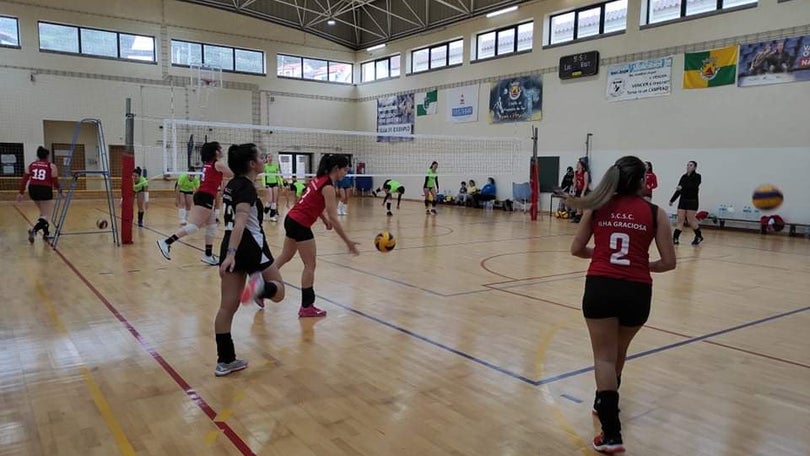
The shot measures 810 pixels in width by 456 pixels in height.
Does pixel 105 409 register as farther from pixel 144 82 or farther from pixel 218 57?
pixel 218 57

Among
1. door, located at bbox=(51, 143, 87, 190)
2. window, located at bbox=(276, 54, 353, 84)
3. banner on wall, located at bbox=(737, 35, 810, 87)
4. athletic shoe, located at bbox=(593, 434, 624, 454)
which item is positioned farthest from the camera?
window, located at bbox=(276, 54, 353, 84)

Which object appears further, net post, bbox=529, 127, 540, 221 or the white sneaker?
net post, bbox=529, 127, 540, 221

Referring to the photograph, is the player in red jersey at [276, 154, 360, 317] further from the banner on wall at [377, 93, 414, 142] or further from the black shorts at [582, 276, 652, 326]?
the banner on wall at [377, 93, 414, 142]

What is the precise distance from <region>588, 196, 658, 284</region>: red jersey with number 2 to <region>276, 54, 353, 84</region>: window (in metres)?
26.1

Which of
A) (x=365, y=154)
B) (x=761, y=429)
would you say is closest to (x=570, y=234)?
(x=761, y=429)

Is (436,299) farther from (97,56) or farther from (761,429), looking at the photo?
(97,56)

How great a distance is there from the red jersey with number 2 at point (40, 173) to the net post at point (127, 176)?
1468 mm

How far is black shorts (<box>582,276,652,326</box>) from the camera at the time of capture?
9.93 feet

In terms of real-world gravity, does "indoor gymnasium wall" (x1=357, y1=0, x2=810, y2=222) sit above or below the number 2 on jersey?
above

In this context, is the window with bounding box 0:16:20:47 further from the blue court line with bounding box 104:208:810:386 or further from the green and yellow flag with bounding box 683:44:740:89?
the green and yellow flag with bounding box 683:44:740:89

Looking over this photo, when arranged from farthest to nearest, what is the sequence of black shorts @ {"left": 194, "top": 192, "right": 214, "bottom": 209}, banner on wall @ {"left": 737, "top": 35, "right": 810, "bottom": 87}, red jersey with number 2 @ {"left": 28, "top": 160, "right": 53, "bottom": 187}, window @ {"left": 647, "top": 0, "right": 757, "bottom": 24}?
window @ {"left": 647, "top": 0, "right": 757, "bottom": 24}
banner on wall @ {"left": 737, "top": 35, "right": 810, "bottom": 87}
red jersey with number 2 @ {"left": 28, "top": 160, "right": 53, "bottom": 187}
black shorts @ {"left": 194, "top": 192, "right": 214, "bottom": 209}

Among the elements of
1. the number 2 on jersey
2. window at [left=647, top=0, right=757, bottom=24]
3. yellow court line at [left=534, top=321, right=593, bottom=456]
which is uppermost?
window at [left=647, top=0, right=757, bottom=24]

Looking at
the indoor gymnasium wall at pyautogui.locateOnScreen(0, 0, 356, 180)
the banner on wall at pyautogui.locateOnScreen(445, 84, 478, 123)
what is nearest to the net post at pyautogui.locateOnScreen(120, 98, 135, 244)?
the indoor gymnasium wall at pyautogui.locateOnScreen(0, 0, 356, 180)

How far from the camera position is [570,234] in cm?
1383
